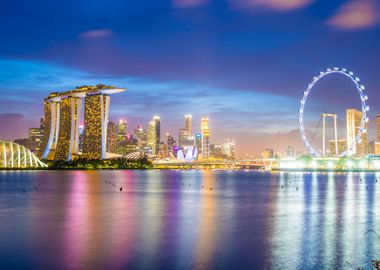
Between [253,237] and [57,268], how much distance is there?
1347cm

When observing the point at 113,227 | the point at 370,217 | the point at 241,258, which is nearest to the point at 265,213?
the point at 370,217

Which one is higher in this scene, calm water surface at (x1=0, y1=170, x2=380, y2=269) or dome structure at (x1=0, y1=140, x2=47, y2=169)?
dome structure at (x1=0, y1=140, x2=47, y2=169)

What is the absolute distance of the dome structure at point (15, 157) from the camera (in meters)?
166

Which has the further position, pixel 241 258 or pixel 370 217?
pixel 370 217

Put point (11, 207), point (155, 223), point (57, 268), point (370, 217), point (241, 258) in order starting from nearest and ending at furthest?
point (57, 268), point (241, 258), point (155, 223), point (370, 217), point (11, 207)

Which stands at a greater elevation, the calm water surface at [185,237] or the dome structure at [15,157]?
the dome structure at [15,157]

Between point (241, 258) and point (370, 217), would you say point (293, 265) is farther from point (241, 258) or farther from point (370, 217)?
point (370, 217)

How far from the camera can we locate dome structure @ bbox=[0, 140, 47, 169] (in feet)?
545

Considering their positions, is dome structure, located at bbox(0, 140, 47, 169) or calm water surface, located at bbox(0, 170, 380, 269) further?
dome structure, located at bbox(0, 140, 47, 169)

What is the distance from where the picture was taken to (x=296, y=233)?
33.0m

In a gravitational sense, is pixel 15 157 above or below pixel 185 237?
above

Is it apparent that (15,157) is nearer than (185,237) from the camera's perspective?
No

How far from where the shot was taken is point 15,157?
583 feet

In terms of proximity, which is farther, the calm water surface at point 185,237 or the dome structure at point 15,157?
the dome structure at point 15,157
